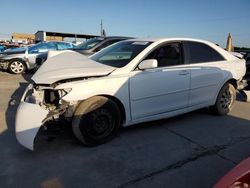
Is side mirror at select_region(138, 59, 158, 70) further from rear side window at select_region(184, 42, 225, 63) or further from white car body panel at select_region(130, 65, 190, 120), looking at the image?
rear side window at select_region(184, 42, 225, 63)

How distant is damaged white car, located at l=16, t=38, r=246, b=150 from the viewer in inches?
153

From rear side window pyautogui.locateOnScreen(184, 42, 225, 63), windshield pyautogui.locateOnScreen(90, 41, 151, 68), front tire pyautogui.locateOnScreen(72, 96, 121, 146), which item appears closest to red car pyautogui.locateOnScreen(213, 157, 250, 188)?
front tire pyautogui.locateOnScreen(72, 96, 121, 146)

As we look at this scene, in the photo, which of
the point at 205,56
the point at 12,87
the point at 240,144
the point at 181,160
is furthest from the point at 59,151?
the point at 12,87

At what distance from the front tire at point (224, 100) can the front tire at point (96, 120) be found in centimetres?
241

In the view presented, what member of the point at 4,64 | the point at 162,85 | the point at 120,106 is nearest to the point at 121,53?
the point at 162,85

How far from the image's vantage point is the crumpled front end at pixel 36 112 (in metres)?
3.63

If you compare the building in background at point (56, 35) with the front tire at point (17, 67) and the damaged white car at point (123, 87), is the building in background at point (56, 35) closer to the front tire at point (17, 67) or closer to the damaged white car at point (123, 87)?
the front tire at point (17, 67)

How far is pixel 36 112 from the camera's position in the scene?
3.71m

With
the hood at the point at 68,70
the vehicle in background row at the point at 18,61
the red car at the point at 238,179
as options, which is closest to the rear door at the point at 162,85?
the hood at the point at 68,70

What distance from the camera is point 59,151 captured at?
157 inches

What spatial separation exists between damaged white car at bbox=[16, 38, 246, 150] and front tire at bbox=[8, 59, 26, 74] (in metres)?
7.92

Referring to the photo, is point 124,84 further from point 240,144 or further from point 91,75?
point 240,144

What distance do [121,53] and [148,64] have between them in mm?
797

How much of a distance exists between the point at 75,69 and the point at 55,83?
0.39 meters
